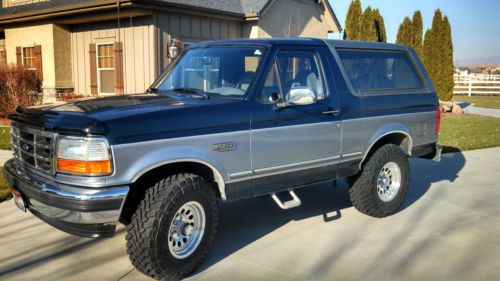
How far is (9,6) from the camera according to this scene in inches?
753

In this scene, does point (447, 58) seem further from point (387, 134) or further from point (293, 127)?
point (293, 127)

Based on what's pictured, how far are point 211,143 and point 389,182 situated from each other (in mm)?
2941

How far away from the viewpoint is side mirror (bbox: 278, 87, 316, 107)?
15.3 ft

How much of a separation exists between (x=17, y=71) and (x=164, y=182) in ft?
41.1

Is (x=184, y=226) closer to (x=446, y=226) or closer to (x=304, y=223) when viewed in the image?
(x=304, y=223)

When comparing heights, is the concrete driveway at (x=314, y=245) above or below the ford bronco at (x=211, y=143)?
below

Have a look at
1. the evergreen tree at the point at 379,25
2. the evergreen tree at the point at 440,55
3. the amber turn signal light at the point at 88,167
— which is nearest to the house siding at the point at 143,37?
the evergreen tree at the point at 379,25

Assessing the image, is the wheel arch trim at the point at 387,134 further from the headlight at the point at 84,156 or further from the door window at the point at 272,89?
the headlight at the point at 84,156

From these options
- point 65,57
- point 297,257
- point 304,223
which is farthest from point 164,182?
point 65,57

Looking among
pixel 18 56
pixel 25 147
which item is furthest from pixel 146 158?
pixel 18 56

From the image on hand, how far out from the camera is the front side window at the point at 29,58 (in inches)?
655

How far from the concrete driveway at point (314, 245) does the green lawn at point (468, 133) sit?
498cm

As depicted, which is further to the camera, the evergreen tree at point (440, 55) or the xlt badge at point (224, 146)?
the evergreen tree at point (440, 55)

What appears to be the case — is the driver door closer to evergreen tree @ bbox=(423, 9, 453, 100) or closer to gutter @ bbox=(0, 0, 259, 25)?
gutter @ bbox=(0, 0, 259, 25)
